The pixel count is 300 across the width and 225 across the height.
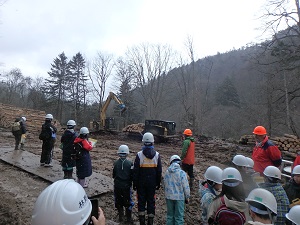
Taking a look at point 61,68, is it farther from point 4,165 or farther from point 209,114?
point 4,165

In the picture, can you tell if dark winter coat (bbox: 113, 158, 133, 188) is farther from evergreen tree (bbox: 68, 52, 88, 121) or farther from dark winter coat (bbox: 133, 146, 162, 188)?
evergreen tree (bbox: 68, 52, 88, 121)

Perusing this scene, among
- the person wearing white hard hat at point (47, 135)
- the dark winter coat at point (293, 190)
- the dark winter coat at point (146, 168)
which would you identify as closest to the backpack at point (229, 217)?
the dark winter coat at point (293, 190)

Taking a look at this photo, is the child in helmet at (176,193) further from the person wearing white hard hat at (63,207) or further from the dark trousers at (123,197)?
the person wearing white hard hat at (63,207)

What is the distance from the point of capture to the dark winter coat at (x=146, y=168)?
17.3 feet

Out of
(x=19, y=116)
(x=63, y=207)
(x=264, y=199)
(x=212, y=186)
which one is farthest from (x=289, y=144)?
(x=19, y=116)

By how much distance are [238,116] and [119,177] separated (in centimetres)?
3813

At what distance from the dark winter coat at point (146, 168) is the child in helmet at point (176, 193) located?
12.6 inches

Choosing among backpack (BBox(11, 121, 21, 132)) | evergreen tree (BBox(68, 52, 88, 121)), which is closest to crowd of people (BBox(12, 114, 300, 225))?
backpack (BBox(11, 121, 21, 132))

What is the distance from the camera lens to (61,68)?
49062 millimetres

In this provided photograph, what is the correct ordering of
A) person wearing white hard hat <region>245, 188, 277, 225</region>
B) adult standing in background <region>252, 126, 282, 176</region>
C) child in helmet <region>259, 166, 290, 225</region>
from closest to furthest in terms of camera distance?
person wearing white hard hat <region>245, 188, 277, 225</region> → child in helmet <region>259, 166, 290, 225</region> → adult standing in background <region>252, 126, 282, 176</region>

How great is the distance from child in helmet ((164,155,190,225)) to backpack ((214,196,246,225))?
2.21 metres

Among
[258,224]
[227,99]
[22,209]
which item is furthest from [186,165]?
[227,99]

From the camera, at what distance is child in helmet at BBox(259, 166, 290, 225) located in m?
3.47

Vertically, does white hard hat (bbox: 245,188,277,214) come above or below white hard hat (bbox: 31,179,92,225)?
below
